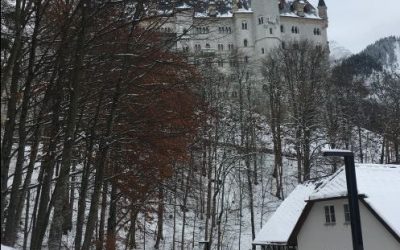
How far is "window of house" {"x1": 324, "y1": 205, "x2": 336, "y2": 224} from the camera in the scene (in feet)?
88.1

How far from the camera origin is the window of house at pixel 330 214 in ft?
88.1

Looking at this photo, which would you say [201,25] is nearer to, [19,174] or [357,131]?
[19,174]

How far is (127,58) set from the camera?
10.8 meters

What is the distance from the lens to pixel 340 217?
26.4 meters

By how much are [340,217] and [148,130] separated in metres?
16.3

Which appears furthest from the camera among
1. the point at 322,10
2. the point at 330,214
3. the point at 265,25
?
the point at 322,10

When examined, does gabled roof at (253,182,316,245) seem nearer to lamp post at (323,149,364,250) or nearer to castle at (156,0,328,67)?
lamp post at (323,149,364,250)

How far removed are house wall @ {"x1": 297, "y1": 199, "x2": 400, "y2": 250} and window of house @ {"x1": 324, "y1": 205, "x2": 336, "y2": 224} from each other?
16cm

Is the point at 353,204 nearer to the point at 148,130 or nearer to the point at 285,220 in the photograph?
the point at 148,130

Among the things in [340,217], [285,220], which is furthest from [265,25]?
[340,217]

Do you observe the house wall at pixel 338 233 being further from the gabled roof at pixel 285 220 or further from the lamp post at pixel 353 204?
the lamp post at pixel 353 204

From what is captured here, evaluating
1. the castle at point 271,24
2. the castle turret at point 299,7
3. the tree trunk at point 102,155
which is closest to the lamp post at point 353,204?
the tree trunk at point 102,155

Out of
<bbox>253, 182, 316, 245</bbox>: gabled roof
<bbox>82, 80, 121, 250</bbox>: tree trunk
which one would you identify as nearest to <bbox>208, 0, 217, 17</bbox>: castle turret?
<bbox>82, 80, 121, 250</bbox>: tree trunk

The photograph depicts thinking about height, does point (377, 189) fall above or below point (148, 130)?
above
